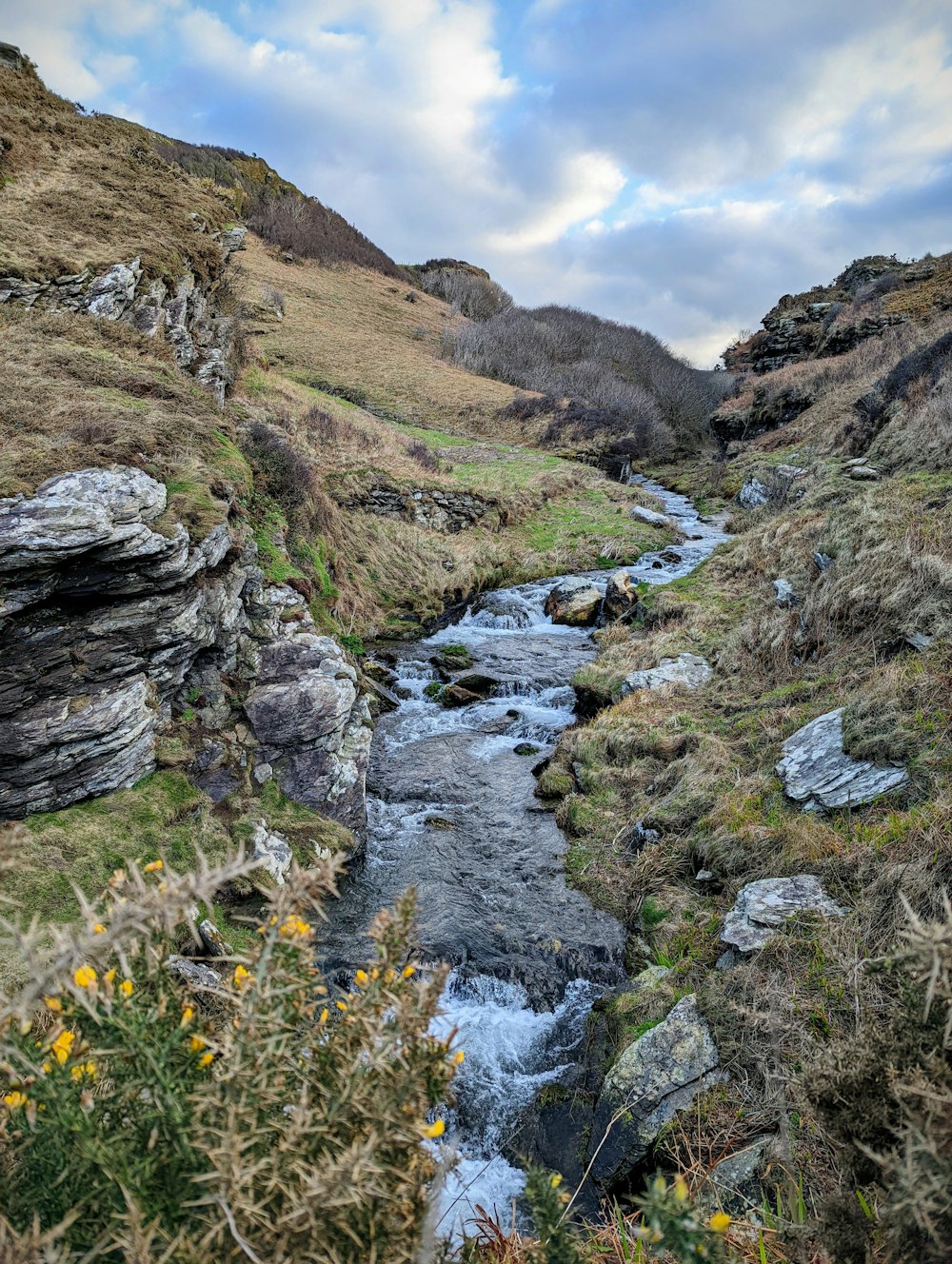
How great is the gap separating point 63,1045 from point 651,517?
77.6 feet

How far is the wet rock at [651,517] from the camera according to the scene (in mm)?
23094

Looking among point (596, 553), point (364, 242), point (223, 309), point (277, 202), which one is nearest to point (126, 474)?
point (223, 309)

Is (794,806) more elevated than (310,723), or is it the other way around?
(310,723)

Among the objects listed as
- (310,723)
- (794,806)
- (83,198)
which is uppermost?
(83,198)

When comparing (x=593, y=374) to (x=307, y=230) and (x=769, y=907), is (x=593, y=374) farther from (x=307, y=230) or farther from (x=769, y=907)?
(x=769, y=907)

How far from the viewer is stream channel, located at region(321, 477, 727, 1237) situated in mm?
5195

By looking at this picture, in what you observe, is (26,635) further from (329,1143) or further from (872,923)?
(872,923)

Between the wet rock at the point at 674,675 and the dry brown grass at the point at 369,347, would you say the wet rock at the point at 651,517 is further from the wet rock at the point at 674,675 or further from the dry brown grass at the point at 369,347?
the wet rock at the point at 674,675

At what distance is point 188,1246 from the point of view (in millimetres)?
1427

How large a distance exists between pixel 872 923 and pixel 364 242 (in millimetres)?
64267

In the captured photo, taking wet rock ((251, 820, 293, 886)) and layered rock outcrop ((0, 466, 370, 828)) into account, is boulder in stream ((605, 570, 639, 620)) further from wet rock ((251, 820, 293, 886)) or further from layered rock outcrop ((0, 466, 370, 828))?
wet rock ((251, 820, 293, 886))

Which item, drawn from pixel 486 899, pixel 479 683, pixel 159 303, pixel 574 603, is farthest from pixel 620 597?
pixel 159 303

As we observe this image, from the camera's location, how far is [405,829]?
8867mm

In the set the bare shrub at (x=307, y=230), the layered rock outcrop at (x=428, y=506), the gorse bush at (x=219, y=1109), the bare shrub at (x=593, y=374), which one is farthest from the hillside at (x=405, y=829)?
the bare shrub at (x=307, y=230)
